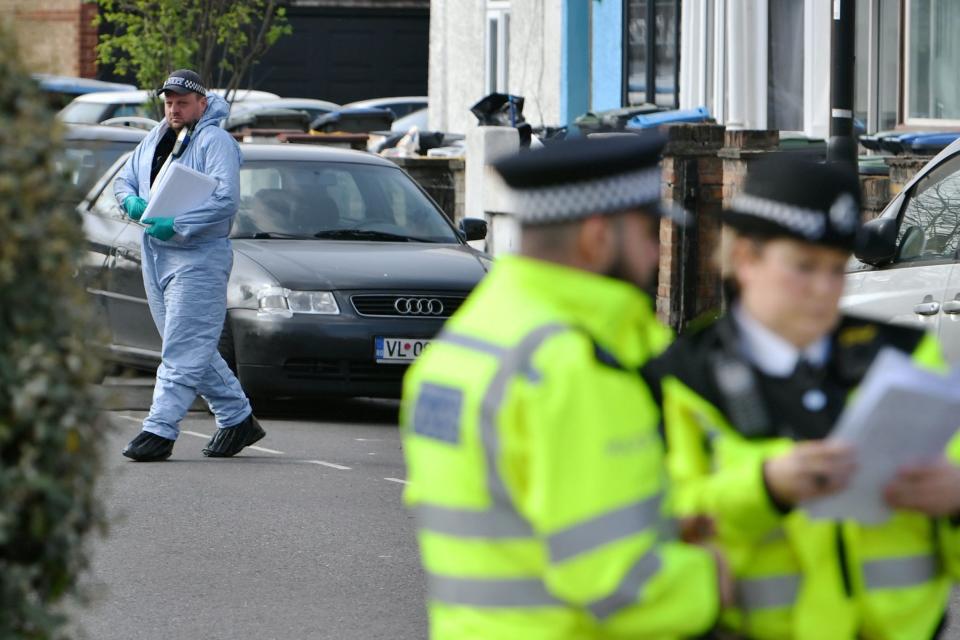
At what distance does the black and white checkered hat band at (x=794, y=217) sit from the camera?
114 inches

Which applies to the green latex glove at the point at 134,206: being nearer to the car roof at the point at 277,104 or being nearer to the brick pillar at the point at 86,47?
the car roof at the point at 277,104

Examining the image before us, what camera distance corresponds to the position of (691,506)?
9.38ft

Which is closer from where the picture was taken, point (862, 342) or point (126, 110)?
point (862, 342)

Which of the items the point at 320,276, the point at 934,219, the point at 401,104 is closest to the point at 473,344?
the point at 934,219

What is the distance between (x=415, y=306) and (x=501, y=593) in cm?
884

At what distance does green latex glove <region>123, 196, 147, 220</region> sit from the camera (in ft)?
33.3

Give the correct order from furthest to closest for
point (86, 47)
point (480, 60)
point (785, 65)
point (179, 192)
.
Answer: point (86, 47)
point (480, 60)
point (785, 65)
point (179, 192)

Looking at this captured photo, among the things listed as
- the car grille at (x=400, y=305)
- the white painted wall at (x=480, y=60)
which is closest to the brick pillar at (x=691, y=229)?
the car grille at (x=400, y=305)

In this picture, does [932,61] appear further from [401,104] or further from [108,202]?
[401,104]

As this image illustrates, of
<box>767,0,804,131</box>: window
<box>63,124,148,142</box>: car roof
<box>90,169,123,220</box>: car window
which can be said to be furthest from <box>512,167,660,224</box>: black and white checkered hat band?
<box>767,0,804,131</box>: window

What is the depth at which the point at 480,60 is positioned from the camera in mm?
26984

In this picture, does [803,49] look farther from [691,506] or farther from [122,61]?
[691,506]

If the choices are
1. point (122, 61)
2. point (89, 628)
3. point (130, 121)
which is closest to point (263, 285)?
point (89, 628)

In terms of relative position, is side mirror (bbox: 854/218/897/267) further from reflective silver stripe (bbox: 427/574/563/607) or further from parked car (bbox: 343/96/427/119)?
parked car (bbox: 343/96/427/119)
